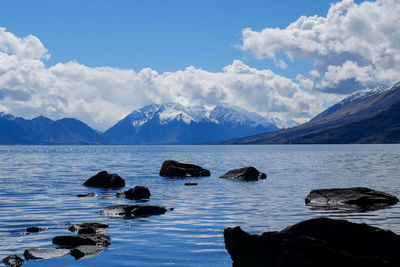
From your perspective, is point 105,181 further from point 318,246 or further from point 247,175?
point 318,246

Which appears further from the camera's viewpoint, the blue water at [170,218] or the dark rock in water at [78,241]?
the dark rock in water at [78,241]

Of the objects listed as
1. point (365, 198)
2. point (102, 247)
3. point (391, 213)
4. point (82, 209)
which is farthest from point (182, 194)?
point (102, 247)

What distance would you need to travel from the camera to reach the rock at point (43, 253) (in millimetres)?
17078

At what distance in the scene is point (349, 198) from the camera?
32906 millimetres

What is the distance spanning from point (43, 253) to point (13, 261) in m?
1.34

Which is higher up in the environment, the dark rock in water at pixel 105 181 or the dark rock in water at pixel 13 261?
the dark rock in water at pixel 105 181

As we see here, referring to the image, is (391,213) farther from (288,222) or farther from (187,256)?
(187,256)

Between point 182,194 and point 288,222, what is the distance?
17.5 metres

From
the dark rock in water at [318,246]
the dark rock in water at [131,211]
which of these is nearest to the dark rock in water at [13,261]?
the dark rock in water at [318,246]

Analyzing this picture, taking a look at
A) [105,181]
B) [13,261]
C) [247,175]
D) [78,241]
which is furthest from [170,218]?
[247,175]

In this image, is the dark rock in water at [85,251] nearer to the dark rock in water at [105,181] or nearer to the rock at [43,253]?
the rock at [43,253]

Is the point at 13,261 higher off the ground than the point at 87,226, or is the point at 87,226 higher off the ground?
the point at 87,226

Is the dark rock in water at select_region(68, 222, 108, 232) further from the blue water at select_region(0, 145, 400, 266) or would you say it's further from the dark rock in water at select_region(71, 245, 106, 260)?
the dark rock in water at select_region(71, 245, 106, 260)

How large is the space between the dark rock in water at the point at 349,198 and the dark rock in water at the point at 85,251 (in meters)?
18.5
